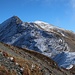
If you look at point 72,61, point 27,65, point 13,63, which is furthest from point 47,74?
point 72,61

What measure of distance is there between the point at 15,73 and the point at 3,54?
3737mm

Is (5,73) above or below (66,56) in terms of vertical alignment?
below

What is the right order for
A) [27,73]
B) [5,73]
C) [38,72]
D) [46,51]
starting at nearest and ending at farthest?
1. [5,73]
2. [27,73]
3. [38,72]
4. [46,51]

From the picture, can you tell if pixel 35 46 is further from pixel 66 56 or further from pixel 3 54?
pixel 3 54

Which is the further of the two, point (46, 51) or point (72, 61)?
point (46, 51)

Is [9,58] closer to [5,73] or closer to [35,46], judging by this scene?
[5,73]

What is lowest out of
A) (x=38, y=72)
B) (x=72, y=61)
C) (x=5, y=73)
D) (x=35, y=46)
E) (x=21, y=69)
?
(x=5, y=73)

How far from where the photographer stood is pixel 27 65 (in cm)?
2808

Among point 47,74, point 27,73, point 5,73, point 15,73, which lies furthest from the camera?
point 47,74

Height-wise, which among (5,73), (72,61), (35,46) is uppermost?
(35,46)

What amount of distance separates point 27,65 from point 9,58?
2211mm

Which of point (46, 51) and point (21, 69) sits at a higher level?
point (46, 51)

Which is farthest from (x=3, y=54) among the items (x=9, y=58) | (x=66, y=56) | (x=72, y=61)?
(x=66, y=56)

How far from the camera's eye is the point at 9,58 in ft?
90.0
